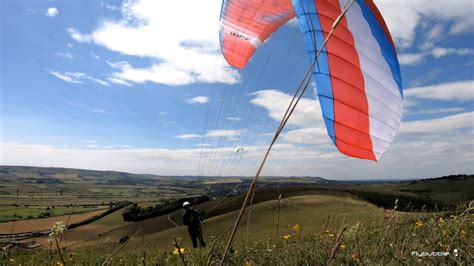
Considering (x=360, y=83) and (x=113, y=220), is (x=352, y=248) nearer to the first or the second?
(x=360, y=83)

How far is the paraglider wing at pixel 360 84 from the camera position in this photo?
5.73 meters

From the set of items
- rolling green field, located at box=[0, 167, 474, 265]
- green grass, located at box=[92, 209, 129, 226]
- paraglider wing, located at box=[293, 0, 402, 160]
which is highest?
paraglider wing, located at box=[293, 0, 402, 160]

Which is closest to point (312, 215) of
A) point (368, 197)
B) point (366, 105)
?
point (368, 197)

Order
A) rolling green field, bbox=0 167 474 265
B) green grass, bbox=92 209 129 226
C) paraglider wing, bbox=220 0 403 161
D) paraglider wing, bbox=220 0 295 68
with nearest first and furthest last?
rolling green field, bbox=0 167 474 265
paraglider wing, bbox=220 0 403 161
paraglider wing, bbox=220 0 295 68
green grass, bbox=92 209 129 226

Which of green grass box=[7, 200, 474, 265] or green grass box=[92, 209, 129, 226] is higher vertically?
green grass box=[7, 200, 474, 265]

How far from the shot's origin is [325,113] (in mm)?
5902

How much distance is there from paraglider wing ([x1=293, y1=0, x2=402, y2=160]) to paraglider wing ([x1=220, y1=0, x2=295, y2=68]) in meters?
2.11

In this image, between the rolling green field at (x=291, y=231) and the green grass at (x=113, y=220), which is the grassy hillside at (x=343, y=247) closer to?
the rolling green field at (x=291, y=231)

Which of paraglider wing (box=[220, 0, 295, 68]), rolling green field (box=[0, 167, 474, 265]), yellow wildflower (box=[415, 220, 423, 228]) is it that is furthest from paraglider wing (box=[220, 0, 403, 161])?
paraglider wing (box=[220, 0, 295, 68])

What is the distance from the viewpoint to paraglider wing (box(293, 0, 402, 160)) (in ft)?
18.8

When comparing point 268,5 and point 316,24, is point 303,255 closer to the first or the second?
point 316,24

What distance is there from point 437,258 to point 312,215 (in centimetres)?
2452

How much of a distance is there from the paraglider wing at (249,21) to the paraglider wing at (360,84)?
211 cm

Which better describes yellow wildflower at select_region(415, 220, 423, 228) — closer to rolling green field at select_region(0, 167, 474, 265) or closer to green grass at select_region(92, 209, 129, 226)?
rolling green field at select_region(0, 167, 474, 265)
